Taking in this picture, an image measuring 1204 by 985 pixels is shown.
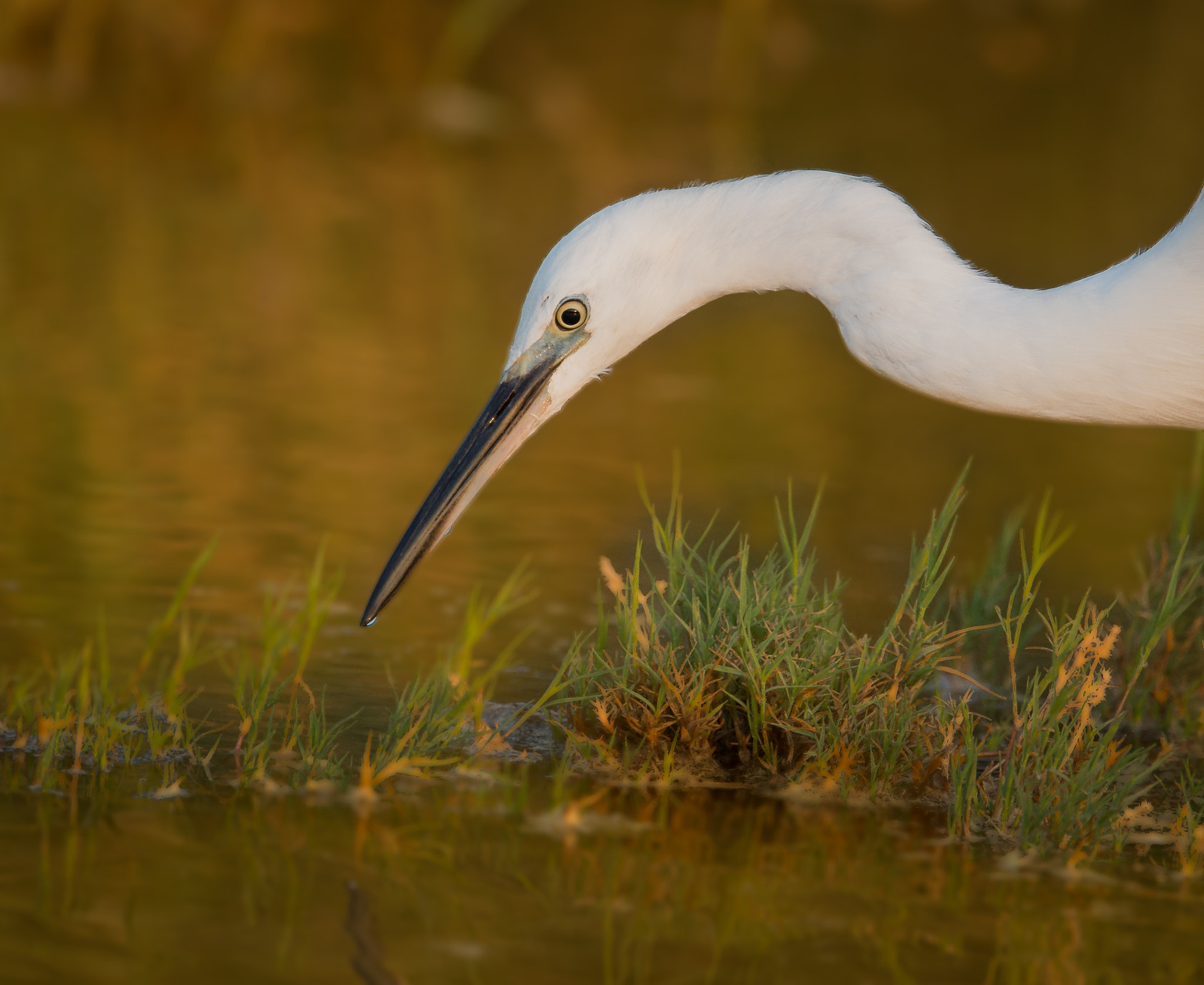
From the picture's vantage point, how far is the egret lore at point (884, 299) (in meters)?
3.83

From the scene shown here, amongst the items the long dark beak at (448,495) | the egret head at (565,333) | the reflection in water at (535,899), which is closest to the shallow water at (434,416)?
the reflection in water at (535,899)

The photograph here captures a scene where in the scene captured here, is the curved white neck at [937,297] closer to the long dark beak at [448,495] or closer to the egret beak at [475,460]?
the egret beak at [475,460]

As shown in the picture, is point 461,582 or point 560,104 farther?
point 560,104

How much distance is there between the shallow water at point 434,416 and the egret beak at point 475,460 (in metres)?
0.41

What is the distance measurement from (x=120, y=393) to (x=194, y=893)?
4.37m

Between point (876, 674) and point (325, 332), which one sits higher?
point (325, 332)

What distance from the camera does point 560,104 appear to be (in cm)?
1866

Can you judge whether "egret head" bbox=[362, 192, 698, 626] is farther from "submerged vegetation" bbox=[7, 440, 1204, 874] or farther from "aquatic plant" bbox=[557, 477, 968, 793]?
"aquatic plant" bbox=[557, 477, 968, 793]

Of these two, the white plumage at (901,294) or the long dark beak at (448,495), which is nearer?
the white plumage at (901,294)

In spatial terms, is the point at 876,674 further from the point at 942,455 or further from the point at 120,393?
the point at 120,393

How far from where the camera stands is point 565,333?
4043 mm

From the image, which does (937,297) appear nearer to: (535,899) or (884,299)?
(884,299)

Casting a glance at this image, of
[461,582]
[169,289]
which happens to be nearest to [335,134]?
[169,289]

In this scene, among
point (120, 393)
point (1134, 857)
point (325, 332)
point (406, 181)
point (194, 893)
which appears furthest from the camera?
point (406, 181)
